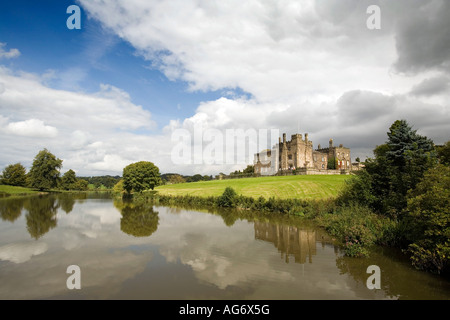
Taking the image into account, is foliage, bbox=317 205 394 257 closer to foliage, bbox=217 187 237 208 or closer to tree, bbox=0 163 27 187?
foliage, bbox=217 187 237 208

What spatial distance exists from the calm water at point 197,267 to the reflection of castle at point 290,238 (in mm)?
67

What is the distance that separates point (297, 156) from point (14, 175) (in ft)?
278

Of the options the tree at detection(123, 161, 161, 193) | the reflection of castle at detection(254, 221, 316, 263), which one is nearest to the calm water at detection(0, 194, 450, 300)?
the reflection of castle at detection(254, 221, 316, 263)

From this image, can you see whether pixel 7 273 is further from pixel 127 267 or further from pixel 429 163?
pixel 429 163

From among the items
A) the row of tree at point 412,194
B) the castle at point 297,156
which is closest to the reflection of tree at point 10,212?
the row of tree at point 412,194

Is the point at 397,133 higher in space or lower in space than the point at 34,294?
higher

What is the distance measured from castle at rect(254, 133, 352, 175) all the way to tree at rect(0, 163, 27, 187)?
73811 mm

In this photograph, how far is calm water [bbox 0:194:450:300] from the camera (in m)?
8.30

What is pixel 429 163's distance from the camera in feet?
52.1

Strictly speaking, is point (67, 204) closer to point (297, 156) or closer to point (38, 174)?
point (38, 174)

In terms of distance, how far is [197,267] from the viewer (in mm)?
10641
